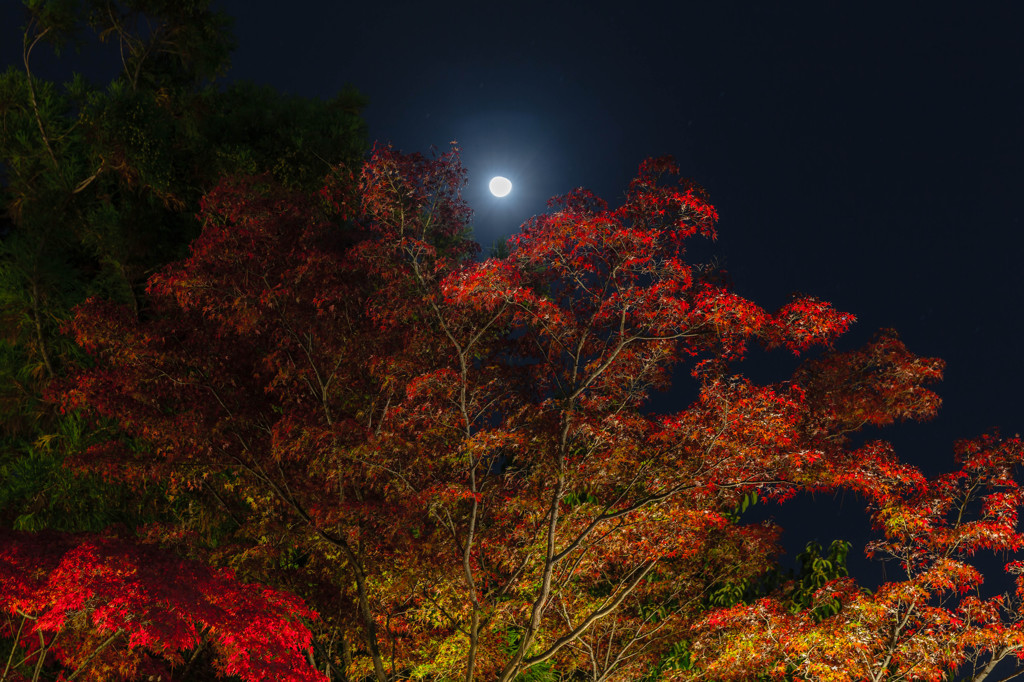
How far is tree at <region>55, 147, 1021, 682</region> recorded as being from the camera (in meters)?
6.22

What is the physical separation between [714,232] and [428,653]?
572cm

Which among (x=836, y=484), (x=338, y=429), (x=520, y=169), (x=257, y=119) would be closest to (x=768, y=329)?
(x=836, y=484)

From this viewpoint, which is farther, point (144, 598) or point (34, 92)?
point (34, 92)

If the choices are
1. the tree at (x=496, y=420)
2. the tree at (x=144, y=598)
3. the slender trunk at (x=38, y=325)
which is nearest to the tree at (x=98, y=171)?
the slender trunk at (x=38, y=325)

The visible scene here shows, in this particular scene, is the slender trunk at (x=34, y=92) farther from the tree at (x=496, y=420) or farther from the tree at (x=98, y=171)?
the tree at (x=496, y=420)

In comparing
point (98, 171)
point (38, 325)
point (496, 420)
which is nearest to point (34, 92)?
point (98, 171)

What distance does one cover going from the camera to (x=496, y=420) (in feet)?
23.5

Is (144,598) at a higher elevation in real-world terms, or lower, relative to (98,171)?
lower

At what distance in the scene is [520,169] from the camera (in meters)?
95.2

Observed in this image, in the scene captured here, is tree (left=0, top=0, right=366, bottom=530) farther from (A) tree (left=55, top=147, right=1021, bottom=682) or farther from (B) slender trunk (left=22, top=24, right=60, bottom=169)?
(A) tree (left=55, top=147, right=1021, bottom=682)

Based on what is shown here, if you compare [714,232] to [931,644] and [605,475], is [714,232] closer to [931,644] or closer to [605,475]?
[605,475]

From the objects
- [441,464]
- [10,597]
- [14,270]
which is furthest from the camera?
[14,270]

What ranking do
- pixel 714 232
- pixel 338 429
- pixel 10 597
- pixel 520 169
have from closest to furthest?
pixel 10 597 → pixel 714 232 → pixel 338 429 → pixel 520 169

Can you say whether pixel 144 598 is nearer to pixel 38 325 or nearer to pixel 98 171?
pixel 38 325
